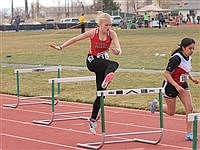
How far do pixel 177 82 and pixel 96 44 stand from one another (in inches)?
56.4

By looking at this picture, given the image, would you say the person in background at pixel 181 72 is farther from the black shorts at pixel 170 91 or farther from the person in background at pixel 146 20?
the person in background at pixel 146 20

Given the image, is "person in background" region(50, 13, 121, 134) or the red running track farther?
"person in background" region(50, 13, 121, 134)

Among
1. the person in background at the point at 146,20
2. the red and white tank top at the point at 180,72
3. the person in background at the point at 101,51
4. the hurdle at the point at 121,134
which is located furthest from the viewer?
the person in background at the point at 146,20

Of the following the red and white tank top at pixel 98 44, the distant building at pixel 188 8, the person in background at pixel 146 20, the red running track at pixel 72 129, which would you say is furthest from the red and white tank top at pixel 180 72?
the distant building at pixel 188 8

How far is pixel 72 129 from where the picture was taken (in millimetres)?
10898

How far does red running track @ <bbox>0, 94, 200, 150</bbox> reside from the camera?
939 cm

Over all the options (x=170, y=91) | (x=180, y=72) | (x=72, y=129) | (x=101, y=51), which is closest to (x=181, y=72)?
(x=180, y=72)

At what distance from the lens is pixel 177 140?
963cm

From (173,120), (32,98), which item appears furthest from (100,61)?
(32,98)

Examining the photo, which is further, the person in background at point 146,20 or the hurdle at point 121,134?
the person in background at point 146,20

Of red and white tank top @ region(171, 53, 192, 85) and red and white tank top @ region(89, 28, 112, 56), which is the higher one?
red and white tank top @ region(89, 28, 112, 56)

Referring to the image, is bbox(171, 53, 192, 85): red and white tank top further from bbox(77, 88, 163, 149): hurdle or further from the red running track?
the red running track

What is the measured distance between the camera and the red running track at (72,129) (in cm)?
939

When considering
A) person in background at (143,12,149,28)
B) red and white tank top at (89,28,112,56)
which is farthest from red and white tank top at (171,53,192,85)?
person in background at (143,12,149,28)
